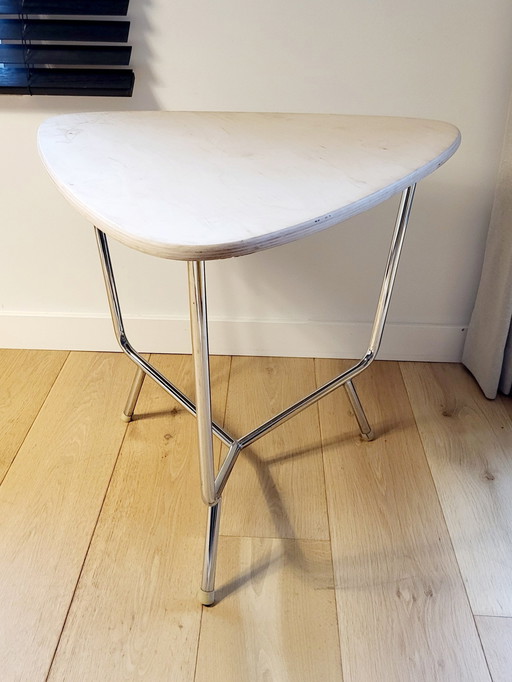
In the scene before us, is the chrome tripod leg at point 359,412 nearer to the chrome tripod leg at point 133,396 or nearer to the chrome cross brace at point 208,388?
the chrome cross brace at point 208,388

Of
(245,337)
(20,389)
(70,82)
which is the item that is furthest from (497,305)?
(20,389)

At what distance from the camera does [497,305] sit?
129 cm

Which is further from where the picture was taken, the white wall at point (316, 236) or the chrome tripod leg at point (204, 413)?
the white wall at point (316, 236)

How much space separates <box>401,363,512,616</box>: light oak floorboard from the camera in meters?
0.98

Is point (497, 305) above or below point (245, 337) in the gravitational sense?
above

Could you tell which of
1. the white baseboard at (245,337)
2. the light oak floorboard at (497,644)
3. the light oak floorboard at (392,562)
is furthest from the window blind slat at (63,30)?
the light oak floorboard at (497,644)

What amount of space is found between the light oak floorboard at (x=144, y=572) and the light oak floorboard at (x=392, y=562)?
9.4 inches

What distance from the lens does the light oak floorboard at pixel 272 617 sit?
0.85m

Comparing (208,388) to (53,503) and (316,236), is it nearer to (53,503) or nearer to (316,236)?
(53,503)

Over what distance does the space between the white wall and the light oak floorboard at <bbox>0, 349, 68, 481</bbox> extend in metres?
0.04

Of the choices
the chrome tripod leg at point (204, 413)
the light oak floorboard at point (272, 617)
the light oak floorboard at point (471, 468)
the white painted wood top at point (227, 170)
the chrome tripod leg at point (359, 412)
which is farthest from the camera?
the chrome tripod leg at point (359, 412)

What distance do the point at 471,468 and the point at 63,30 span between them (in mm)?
1133

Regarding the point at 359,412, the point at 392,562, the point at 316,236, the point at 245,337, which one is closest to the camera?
the point at 392,562

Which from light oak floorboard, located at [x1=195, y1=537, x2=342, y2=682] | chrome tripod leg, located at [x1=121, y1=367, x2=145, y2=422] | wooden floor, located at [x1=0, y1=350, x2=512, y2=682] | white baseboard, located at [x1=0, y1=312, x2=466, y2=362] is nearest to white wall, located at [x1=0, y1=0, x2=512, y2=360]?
white baseboard, located at [x1=0, y1=312, x2=466, y2=362]
